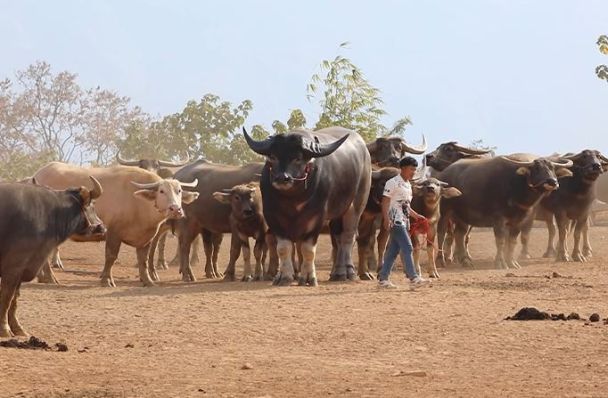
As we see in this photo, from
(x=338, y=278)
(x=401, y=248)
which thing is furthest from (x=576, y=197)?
(x=401, y=248)

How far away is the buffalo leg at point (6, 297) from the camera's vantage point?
1137 cm

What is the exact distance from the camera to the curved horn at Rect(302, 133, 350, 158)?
16469 millimetres

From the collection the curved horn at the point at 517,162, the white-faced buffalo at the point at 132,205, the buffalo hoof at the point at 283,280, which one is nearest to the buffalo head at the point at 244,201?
the white-faced buffalo at the point at 132,205

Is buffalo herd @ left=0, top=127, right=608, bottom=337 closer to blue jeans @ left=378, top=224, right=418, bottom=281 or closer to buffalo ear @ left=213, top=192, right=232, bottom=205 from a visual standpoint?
buffalo ear @ left=213, top=192, right=232, bottom=205

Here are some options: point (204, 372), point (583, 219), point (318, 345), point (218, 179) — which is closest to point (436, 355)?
point (318, 345)

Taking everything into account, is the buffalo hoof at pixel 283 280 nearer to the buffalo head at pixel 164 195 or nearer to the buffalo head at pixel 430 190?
the buffalo head at pixel 164 195

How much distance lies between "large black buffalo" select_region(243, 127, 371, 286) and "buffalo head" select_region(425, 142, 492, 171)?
26.6 ft

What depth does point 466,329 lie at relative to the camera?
1181 cm

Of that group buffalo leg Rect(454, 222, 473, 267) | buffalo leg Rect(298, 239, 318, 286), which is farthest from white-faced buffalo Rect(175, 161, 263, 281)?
buffalo leg Rect(454, 222, 473, 267)

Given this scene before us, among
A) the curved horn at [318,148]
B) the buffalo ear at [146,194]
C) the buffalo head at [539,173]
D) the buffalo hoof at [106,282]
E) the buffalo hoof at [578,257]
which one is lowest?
the buffalo hoof at [106,282]

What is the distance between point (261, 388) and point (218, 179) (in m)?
12.6

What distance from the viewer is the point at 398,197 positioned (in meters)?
15.5

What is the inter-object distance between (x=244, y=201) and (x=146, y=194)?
146cm

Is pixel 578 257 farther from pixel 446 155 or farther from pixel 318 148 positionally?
pixel 318 148
